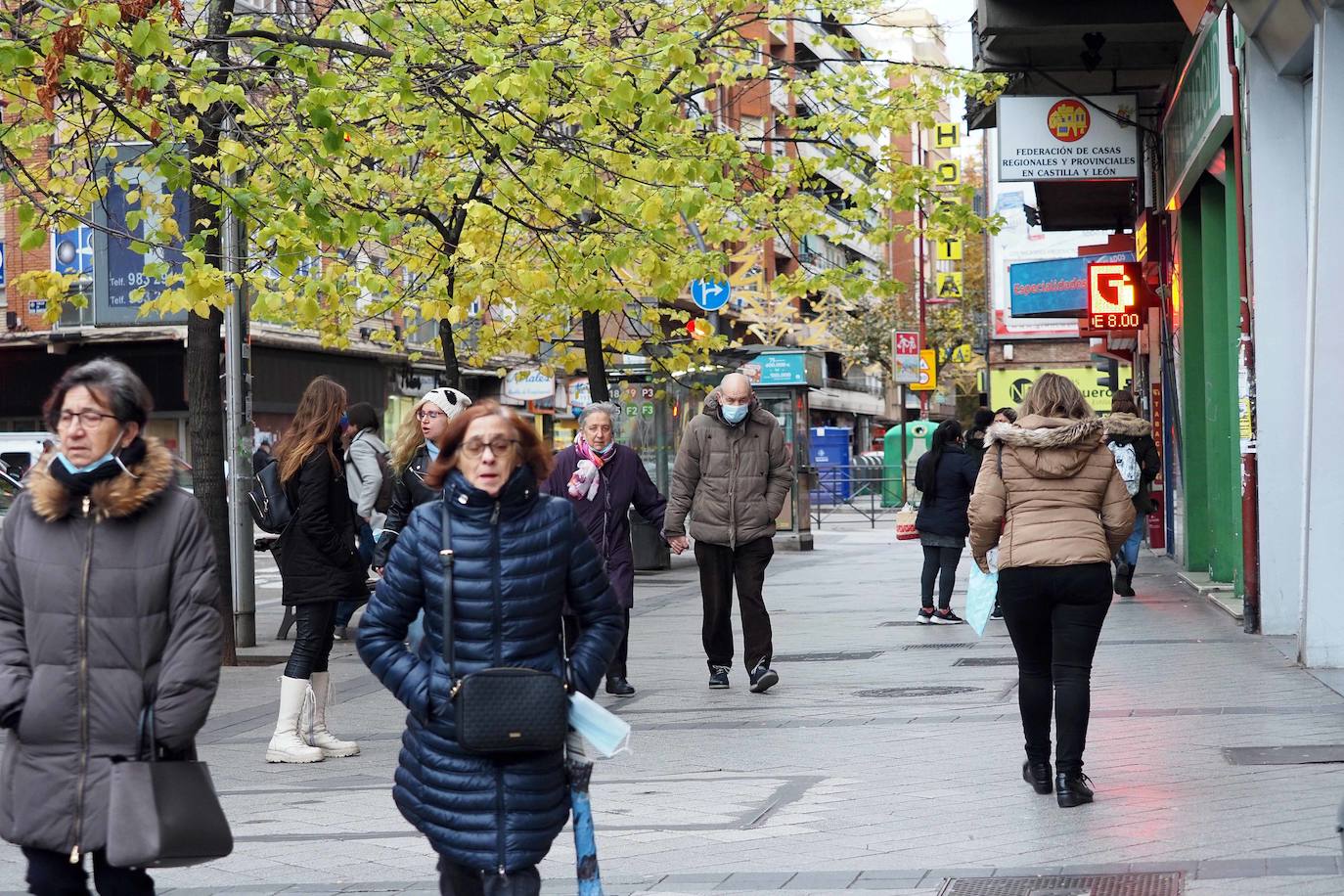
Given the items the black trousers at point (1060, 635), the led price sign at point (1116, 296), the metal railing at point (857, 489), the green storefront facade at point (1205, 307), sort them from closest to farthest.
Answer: the black trousers at point (1060, 635) < the green storefront facade at point (1205, 307) < the led price sign at point (1116, 296) < the metal railing at point (857, 489)

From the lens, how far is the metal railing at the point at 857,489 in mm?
43844

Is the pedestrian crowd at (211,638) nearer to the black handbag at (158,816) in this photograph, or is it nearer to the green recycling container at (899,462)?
the black handbag at (158,816)

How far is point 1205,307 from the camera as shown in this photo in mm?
17625

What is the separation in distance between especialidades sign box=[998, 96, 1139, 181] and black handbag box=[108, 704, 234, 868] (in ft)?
52.9

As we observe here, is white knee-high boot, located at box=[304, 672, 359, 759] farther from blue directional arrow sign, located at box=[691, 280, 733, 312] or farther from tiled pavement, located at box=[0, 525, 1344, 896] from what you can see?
blue directional arrow sign, located at box=[691, 280, 733, 312]

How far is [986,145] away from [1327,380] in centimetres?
5124

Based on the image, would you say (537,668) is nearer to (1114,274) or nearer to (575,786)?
(575,786)

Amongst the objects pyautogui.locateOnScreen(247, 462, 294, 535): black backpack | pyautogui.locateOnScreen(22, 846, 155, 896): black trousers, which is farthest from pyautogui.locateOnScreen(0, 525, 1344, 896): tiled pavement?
pyautogui.locateOnScreen(22, 846, 155, 896): black trousers

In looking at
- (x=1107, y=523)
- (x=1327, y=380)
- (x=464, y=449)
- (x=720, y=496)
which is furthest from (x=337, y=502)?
(x=1327, y=380)

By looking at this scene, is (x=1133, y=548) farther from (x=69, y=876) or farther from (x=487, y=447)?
(x=69, y=876)

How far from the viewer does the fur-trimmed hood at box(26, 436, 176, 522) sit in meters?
4.64

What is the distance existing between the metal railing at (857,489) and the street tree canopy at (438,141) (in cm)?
2210

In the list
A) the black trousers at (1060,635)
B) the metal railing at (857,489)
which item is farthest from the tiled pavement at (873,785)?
the metal railing at (857,489)

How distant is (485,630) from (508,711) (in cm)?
24
